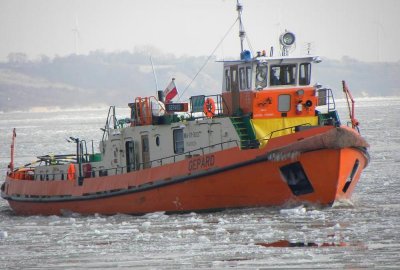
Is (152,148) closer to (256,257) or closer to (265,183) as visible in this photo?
(265,183)

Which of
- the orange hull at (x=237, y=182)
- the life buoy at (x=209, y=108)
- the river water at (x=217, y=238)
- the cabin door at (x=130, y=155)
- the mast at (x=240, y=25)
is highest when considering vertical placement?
the mast at (x=240, y=25)

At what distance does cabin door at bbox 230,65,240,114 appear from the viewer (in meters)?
24.8

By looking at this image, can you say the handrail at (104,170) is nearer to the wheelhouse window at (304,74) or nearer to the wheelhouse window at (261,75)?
the wheelhouse window at (261,75)

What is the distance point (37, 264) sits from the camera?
18.1m

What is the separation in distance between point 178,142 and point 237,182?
2747 millimetres

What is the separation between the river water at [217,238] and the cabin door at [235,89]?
2690mm

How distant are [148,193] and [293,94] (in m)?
4.13

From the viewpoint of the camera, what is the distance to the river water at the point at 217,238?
1753 centimetres

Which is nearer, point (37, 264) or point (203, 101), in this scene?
point (37, 264)

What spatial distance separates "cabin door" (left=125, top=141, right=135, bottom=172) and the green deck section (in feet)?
11.7

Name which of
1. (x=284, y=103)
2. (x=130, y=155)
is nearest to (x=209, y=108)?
(x=284, y=103)

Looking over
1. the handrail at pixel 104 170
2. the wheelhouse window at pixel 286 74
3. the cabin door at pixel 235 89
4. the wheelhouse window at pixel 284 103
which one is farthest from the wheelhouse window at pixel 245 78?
the handrail at pixel 104 170

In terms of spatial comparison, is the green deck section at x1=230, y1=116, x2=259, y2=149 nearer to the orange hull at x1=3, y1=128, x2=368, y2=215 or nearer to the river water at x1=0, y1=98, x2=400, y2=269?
the orange hull at x1=3, y1=128, x2=368, y2=215

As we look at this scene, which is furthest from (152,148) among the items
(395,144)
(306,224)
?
(395,144)
